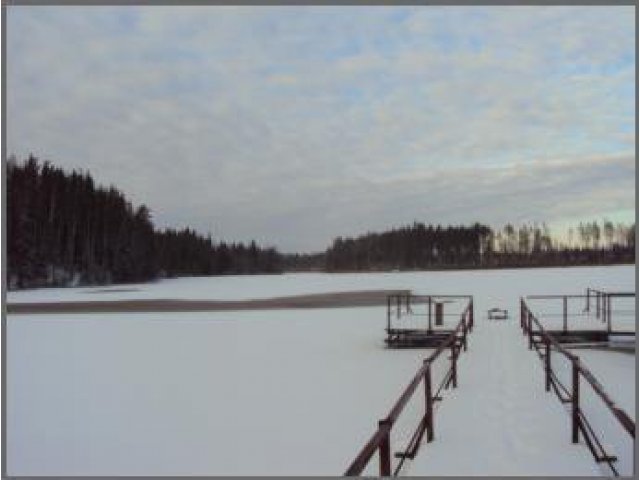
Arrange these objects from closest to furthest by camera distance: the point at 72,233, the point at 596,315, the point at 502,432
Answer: the point at 502,432
the point at 596,315
the point at 72,233

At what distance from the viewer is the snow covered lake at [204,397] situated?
887cm

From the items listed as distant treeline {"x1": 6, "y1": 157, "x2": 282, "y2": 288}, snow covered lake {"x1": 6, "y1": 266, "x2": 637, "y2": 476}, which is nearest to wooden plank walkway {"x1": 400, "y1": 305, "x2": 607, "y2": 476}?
snow covered lake {"x1": 6, "y1": 266, "x2": 637, "y2": 476}

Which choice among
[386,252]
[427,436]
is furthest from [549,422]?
[386,252]

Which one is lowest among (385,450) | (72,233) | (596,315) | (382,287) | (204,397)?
(204,397)

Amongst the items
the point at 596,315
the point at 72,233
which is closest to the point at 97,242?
the point at 72,233

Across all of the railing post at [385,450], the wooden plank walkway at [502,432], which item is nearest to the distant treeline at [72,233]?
the wooden plank walkway at [502,432]

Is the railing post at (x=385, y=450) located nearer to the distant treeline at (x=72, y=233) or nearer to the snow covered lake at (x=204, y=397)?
the snow covered lake at (x=204, y=397)

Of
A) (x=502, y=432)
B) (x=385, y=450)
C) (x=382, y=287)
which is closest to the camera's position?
(x=385, y=450)

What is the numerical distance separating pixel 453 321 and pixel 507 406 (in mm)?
13928

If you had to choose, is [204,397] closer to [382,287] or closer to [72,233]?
[382,287]

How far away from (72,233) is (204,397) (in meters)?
74.2

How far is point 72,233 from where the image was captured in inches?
3206

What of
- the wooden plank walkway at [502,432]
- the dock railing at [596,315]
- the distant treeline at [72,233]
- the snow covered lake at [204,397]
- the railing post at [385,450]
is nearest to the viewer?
the railing post at [385,450]

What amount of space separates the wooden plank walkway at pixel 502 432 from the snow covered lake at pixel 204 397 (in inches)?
53.6
